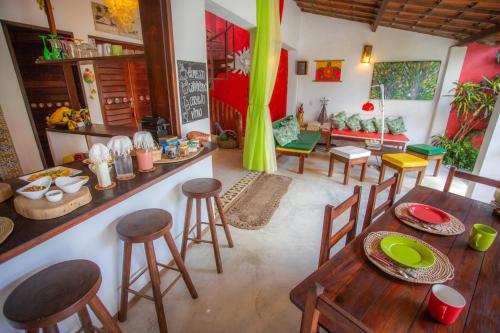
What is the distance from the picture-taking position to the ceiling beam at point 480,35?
3.36 m

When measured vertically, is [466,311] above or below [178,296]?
above

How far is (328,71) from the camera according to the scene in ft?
17.9

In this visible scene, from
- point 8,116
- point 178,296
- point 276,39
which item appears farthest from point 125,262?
point 276,39

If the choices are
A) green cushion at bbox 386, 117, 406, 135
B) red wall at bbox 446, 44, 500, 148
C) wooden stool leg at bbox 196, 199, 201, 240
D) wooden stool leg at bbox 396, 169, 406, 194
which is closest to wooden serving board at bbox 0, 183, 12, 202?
wooden stool leg at bbox 196, 199, 201, 240

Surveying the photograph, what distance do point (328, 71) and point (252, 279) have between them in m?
5.08

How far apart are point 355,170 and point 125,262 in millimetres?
3829

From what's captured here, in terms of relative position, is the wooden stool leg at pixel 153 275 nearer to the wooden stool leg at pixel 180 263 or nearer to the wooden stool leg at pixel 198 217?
the wooden stool leg at pixel 180 263

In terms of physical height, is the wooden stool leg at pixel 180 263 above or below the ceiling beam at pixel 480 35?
below

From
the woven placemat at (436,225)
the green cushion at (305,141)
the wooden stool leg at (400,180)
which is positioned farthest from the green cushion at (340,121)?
the woven placemat at (436,225)

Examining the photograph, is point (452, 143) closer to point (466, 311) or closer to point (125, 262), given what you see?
point (466, 311)

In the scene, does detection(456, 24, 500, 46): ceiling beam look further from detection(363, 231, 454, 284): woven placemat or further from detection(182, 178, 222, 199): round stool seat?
detection(182, 178, 222, 199): round stool seat

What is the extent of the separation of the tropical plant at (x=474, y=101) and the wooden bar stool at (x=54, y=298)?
5765 millimetres

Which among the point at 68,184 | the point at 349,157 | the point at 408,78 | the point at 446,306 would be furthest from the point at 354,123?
the point at 68,184

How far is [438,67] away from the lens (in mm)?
4582
